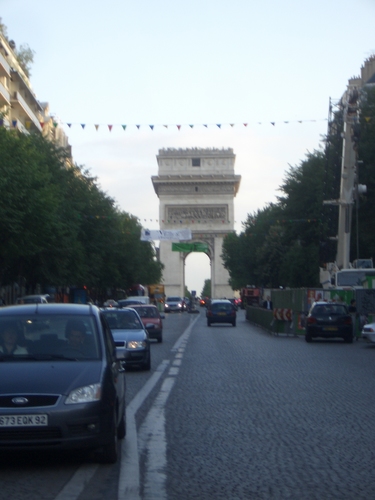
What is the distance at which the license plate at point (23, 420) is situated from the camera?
667 centimetres

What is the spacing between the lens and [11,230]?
31812 millimetres

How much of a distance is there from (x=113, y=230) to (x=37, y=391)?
45.4 meters

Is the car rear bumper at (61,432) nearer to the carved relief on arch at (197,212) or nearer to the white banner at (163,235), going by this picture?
the white banner at (163,235)

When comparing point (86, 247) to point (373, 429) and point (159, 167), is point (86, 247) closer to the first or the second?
point (373, 429)

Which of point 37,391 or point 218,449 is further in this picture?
point 218,449

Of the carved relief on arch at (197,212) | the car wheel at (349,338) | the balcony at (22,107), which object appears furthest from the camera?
the carved relief on arch at (197,212)

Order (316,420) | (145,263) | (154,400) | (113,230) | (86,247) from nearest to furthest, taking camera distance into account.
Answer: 1. (316,420)
2. (154,400)
3. (86,247)
4. (113,230)
5. (145,263)

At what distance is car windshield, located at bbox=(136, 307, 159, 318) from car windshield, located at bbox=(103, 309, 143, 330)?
33.5 ft

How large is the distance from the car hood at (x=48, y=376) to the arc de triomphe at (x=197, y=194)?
89.1m

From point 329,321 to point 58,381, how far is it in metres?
22.3

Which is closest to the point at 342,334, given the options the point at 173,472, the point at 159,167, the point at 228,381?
the point at 228,381

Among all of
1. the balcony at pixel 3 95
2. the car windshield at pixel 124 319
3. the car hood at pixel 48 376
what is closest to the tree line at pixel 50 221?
the balcony at pixel 3 95

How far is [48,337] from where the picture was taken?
7.61 meters

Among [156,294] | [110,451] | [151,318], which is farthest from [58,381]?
[156,294]
